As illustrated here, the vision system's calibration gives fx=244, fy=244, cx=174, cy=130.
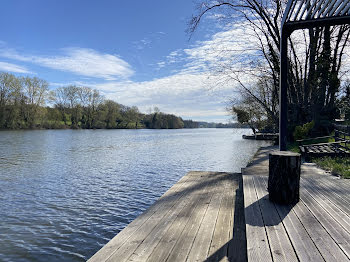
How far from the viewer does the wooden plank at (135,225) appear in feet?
9.07

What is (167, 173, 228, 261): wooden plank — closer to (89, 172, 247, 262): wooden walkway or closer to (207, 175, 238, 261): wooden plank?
(89, 172, 247, 262): wooden walkway

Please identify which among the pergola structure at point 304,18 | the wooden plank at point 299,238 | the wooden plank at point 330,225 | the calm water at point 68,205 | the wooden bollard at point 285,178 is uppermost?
the pergola structure at point 304,18

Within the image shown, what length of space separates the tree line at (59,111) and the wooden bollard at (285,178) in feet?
203

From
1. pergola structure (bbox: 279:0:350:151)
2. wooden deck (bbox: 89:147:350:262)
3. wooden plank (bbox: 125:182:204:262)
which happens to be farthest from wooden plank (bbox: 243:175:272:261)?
pergola structure (bbox: 279:0:350:151)

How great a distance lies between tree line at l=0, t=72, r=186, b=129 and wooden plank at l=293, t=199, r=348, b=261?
204 feet

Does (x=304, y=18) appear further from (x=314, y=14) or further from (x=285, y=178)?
(x=285, y=178)

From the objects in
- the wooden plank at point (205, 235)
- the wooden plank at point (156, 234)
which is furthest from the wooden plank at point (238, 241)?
the wooden plank at point (156, 234)

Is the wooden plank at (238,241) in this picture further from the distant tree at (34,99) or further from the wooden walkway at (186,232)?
the distant tree at (34,99)

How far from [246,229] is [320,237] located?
648 mm

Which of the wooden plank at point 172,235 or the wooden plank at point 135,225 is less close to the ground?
the wooden plank at point 172,235

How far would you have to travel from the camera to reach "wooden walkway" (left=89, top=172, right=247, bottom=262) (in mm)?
2711

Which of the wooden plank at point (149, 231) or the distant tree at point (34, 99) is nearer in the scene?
the wooden plank at point (149, 231)

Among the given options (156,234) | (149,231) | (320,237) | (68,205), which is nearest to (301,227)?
(320,237)

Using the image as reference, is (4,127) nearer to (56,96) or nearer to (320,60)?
(56,96)
